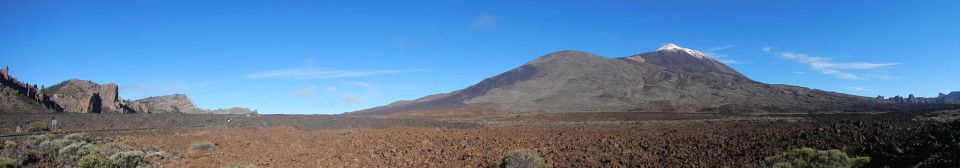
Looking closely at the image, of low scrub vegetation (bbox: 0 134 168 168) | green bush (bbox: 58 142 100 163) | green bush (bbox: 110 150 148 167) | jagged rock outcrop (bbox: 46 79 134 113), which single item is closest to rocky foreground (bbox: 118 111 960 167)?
green bush (bbox: 110 150 148 167)

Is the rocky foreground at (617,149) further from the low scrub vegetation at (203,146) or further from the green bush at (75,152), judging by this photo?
the green bush at (75,152)

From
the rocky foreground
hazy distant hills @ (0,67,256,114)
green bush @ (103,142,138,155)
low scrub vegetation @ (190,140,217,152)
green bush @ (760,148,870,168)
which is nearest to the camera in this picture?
green bush @ (760,148,870,168)

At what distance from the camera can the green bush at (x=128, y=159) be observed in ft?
44.3

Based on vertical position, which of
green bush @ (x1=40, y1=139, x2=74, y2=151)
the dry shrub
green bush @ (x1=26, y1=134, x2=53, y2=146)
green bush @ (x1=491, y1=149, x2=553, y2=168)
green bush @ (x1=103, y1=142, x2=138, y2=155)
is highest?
green bush @ (x1=26, y1=134, x2=53, y2=146)

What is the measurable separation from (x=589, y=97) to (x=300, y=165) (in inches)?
2748

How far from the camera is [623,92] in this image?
84.8 m

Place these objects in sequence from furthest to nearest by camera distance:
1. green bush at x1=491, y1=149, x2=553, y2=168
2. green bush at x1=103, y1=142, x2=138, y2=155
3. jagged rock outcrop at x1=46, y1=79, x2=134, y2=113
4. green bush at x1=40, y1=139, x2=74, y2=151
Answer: jagged rock outcrop at x1=46, y1=79, x2=134, y2=113 → green bush at x1=40, y1=139, x2=74, y2=151 → green bush at x1=103, y1=142, x2=138, y2=155 → green bush at x1=491, y1=149, x2=553, y2=168

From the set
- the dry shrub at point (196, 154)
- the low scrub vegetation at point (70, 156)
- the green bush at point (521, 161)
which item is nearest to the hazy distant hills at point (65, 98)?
the low scrub vegetation at point (70, 156)

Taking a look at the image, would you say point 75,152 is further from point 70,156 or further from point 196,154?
point 196,154

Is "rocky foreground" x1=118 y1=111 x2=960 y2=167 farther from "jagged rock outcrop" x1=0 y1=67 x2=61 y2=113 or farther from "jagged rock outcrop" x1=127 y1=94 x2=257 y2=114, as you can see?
"jagged rock outcrop" x1=127 y1=94 x2=257 y2=114

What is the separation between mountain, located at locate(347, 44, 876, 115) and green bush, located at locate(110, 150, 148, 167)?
5641cm

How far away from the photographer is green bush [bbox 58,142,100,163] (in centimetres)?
1505

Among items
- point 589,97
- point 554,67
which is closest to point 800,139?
point 589,97

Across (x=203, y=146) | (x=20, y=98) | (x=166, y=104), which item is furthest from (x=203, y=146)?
(x=166, y=104)
